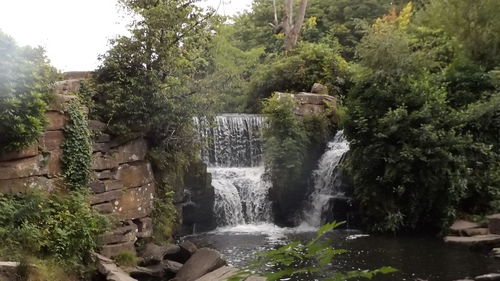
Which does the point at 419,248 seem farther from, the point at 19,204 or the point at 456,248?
the point at 19,204

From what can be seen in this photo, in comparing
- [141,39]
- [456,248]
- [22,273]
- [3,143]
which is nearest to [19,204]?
[3,143]

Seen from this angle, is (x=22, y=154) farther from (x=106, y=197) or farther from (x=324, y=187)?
(x=324, y=187)

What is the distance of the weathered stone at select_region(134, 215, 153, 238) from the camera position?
11.5m

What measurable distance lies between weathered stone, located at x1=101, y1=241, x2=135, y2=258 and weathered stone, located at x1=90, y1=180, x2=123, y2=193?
123cm

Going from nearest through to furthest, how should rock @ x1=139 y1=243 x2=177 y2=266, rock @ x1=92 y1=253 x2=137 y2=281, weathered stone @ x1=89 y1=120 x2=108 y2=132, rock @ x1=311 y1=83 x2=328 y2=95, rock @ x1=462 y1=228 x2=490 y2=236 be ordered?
rock @ x1=92 y1=253 x2=137 y2=281
rock @ x1=139 y1=243 x2=177 y2=266
weathered stone @ x1=89 y1=120 x2=108 y2=132
rock @ x1=462 y1=228 x2=490 y2=236
rock @ x1=311 y1=83 x2=328 y2=95

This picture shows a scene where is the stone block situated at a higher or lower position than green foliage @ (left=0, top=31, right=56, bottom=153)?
lower

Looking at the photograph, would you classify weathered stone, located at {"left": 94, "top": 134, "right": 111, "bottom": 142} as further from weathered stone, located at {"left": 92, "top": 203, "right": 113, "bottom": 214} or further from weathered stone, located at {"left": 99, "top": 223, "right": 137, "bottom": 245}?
weathered stone, located at {"left": 99, "top": 223, "right": 137, "bottom": 245}

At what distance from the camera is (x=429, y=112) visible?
540 inches

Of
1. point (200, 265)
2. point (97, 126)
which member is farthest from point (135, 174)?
point (200, 265)

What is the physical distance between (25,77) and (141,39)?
10.7 ft

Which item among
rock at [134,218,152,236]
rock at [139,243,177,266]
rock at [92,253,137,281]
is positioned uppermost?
rock at [134,218,152,236]

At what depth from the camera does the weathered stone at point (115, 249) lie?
9.91 m

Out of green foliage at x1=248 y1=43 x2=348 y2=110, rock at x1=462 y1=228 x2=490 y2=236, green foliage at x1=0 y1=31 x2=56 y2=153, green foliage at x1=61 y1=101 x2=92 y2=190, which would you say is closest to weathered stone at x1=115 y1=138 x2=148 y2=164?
green foliage at x1=61 y1=101 x2=92 y2=190

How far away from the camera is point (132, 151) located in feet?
38.3
